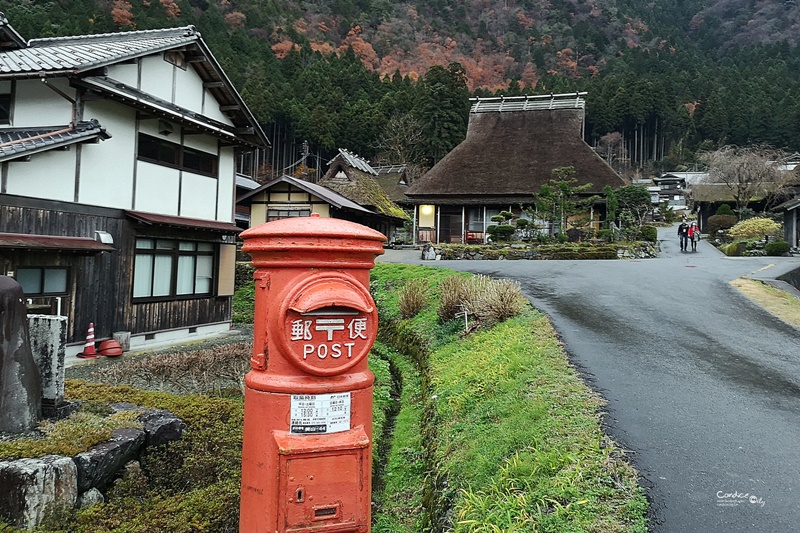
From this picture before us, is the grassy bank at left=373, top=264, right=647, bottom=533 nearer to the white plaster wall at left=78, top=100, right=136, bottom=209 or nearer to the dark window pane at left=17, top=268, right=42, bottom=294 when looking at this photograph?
the dark window pane at left=17, top=268, right=42, bottom=294

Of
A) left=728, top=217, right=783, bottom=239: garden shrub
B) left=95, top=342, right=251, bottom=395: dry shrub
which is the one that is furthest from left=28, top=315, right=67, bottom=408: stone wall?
left=728, top=217, right=783, bottom=239: garden shrub

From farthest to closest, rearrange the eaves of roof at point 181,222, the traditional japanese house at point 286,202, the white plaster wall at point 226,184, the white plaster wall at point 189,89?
1. the traditional japanese house at point 286,202
2. the white plaster wall at point 226,184
3. the white plaster wall at point 189,89
4. the eaves of roof at point 181,222

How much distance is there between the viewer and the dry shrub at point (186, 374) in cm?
812

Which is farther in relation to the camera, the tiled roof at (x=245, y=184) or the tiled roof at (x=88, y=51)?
the tiled roof at (x=245, y=184)

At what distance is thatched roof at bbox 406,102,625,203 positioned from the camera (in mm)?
29188

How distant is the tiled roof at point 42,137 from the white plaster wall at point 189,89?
328 centimetres

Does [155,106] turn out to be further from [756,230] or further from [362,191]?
[756,230]

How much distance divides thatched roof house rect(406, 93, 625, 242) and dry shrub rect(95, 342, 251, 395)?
21.5m

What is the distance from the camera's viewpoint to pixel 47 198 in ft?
33.5

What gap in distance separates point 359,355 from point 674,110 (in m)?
74.6

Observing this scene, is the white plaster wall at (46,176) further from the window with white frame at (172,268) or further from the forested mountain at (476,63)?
the forested mountain at (476,63)

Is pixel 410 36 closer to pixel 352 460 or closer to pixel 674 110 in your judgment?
pixel 674 110

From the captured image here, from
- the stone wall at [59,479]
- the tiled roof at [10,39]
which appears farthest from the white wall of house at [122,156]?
the stone wall at [59,479]

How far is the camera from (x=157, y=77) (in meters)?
13.0
